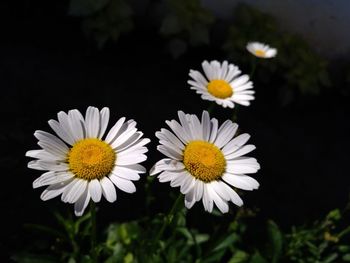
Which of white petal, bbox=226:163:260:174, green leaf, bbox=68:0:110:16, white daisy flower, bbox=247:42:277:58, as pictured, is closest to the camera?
white petal, bbox=226:163:260:174

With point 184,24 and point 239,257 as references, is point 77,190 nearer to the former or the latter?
point 239,257

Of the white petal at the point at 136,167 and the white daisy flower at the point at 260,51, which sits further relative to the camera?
the white daisy flower at the point at 260,51

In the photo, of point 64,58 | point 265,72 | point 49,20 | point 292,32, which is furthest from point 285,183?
point 49,20

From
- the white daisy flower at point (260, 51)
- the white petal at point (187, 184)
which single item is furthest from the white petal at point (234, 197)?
the white daisy flower at point (260, 51)

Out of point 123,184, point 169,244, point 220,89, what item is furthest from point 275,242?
point 123,184

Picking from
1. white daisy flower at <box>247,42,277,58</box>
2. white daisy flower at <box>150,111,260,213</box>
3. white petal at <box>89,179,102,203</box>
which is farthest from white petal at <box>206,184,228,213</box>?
white daisy flower at <box>247,42,277,58</box>

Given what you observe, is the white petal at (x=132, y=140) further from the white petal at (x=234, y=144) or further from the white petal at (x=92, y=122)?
the white petal at (x=234, y=144)

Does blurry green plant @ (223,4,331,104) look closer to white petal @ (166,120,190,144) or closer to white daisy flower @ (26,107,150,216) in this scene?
white petal @ (166,120,190,144)
